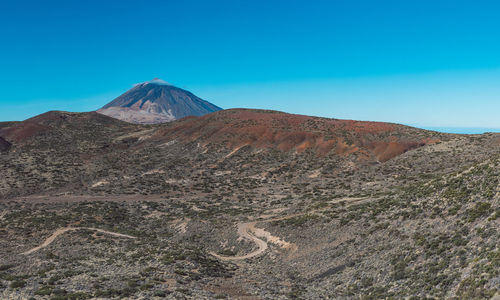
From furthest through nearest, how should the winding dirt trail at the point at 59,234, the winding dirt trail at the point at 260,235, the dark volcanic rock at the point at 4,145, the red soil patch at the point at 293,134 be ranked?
the dark volcanic rock at the point at 4,145
the red soil patch at the point at 293,134
the winding dirt trail at the point at 59,234
the winding dirt trail at the point at 260,235

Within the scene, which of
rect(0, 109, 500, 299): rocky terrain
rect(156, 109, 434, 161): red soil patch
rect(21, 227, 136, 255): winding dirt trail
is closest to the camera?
rect(0, 109, 500, 299): rocky terrain

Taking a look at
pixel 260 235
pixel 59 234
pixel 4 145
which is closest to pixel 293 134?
pixel 260 235

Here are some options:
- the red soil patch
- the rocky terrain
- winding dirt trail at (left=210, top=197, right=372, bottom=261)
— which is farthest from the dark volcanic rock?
winding dirt trail at (left=210, top=197, right=372, bottom=261)

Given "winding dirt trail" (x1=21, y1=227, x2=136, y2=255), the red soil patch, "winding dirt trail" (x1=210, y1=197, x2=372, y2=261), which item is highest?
the red soil patch

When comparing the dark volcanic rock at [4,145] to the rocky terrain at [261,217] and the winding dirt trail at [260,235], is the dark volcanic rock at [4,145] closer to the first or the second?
the rocky terrain at [261,217]

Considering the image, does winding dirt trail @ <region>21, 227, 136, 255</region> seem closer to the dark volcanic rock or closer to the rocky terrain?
the rocky terrain

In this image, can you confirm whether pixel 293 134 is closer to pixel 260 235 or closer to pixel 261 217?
pixel 261 217

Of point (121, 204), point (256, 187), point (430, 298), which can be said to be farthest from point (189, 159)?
point (430, 298)

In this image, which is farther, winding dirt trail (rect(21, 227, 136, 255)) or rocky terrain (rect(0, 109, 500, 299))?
winding dirt trail (rect(21, 227, 136, 255))

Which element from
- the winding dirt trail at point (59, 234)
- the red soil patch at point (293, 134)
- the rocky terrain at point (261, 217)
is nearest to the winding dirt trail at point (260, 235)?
the rocky terrain at point (261, 217)
